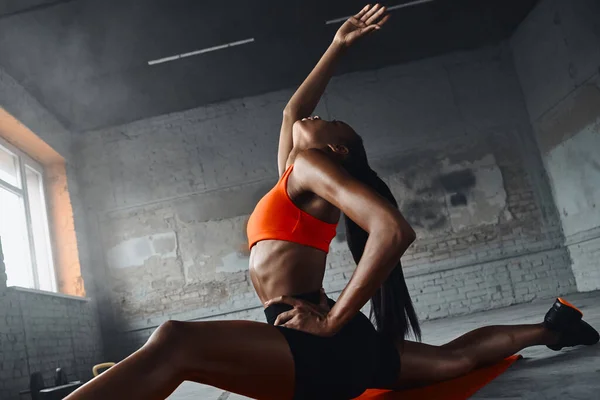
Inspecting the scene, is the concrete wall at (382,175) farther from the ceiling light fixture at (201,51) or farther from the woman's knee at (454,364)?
the woman's knee at (454,364)

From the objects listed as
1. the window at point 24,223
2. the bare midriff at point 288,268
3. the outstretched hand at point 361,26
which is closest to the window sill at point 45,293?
the window at point 24,223

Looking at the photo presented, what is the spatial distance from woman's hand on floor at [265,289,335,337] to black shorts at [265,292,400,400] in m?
0.02

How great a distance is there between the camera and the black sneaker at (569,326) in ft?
8.30

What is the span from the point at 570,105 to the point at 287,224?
684cm

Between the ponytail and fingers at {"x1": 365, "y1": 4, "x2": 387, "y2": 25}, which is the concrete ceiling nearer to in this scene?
fingers at {"x1": 365, "y1": 4, "x2": 387, "y2": 25}

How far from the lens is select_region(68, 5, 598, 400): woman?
4.63 feet

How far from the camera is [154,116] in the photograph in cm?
899

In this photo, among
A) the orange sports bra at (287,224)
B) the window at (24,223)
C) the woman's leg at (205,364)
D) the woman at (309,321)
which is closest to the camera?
the woman's leg at (205,364)

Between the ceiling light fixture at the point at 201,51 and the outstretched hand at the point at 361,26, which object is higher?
the ceiling light fixture at the point at 201,51

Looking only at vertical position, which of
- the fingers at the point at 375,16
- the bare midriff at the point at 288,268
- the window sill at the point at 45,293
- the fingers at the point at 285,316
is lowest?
the fingers at the point at 285,316

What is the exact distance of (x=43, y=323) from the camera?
6.32 metres

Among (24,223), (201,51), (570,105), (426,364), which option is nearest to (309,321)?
(426,364)

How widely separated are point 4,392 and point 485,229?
635 centimetres

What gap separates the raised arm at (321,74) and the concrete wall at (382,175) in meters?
5.92
